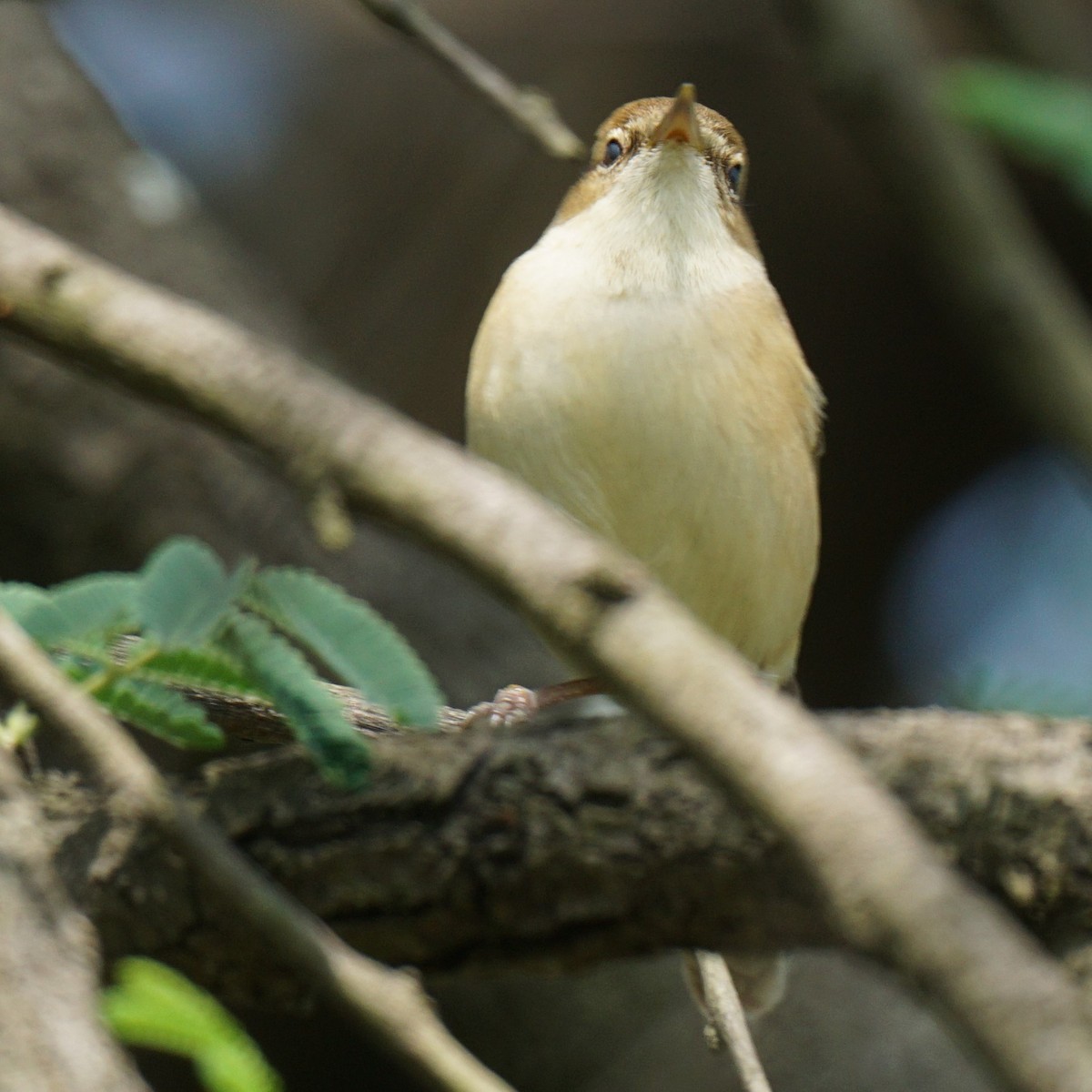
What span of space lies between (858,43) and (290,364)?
3332 mm

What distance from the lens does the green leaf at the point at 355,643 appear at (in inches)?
65.8

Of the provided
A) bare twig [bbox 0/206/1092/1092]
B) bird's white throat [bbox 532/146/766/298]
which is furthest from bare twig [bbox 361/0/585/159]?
bird's white throat [bbox 532/146/766/298]

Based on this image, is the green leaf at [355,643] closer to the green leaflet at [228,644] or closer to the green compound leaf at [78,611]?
the green leaflet at [228,644]

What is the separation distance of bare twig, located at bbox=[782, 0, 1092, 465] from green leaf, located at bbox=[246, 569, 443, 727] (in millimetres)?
2614

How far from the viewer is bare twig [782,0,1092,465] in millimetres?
3887

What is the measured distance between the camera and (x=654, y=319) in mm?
3055

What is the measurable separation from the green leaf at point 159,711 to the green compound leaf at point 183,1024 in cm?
29

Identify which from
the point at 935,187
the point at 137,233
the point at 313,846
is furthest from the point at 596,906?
the point at 137,233

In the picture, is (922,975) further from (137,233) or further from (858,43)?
(137,233)

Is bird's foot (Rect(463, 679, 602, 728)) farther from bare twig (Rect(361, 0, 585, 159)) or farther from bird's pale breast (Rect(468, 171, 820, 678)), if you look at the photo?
bare twig (Rect(361, 0, 585, 159))

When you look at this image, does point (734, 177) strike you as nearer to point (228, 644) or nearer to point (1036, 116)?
point (1036, 116)

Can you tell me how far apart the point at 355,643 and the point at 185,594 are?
0.68ft

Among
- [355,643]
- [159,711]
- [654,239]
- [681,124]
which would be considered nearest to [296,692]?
[355,643]

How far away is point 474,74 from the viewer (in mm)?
2002
